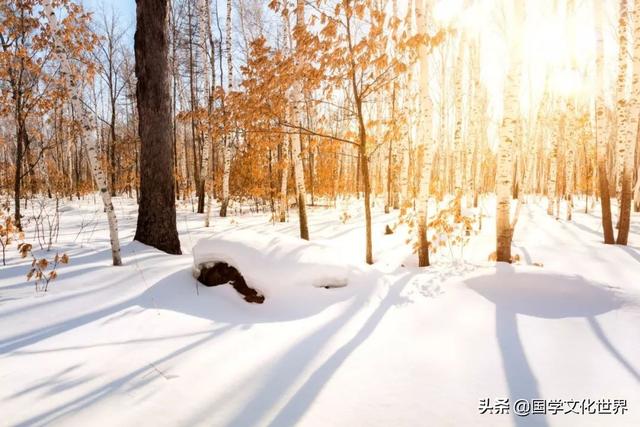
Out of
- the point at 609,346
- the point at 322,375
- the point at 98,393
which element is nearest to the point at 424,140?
the point at 609,346

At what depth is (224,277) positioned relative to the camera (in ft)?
14.7

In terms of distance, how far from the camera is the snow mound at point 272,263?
4410mm

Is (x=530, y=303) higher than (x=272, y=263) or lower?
lower

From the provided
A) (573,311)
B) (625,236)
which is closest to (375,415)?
(573,311)

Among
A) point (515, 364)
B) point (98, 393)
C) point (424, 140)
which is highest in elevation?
point (424, 140)

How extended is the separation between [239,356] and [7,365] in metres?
1.70

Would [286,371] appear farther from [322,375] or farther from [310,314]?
[310,314]

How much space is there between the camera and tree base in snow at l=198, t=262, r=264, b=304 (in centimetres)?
437

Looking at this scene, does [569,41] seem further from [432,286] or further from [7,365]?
[7,365]

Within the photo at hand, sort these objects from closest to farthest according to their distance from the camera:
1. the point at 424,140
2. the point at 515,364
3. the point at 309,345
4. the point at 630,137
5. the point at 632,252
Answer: the point at 515,364 → the point at 309,345 → the point at 424,140 → the point at 632,252 → the point at 630,137

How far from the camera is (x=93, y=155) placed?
4.83m

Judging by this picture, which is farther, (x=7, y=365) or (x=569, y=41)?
(x=569, y=41)

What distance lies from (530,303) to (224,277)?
3620 mm

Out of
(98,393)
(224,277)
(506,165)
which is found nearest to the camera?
(98,393)
